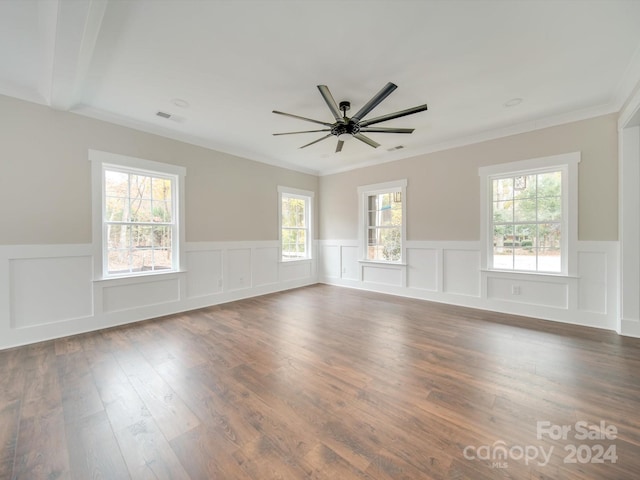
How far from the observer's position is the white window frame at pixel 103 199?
3.52 meters

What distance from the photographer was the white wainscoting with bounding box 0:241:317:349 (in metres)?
3.02

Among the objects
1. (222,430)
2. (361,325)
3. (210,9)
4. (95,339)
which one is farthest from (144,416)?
(210,9)

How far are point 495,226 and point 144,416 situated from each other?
4903 mm

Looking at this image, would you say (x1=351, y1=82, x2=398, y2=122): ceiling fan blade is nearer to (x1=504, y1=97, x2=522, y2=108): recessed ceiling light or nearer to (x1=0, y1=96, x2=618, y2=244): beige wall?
(x1=504, y1=97, x2=522, y2=108): recessed ceiling light

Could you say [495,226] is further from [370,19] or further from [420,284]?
[370,19]

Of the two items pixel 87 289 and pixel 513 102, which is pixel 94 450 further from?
pixel 513 102

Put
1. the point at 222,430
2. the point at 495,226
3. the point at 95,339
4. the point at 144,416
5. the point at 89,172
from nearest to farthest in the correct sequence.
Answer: the point at 222,430
the point at 144,416
the point at 95,339
the point at 89,172
the point at 495,226

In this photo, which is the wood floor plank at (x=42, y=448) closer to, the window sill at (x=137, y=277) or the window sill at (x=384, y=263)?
the window sill at (x=137, y=277)

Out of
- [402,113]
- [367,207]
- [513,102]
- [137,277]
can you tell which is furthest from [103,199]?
[513,102]

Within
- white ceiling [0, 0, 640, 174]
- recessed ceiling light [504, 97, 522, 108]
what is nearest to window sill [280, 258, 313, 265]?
white ceiling [0, 0, 640, 174]

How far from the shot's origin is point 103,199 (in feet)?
11.8

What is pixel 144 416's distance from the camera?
183cm

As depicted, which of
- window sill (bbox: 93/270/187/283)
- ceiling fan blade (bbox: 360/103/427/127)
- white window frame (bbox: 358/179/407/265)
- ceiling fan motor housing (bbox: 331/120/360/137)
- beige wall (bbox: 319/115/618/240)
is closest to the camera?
ceiling fan blade (bbox: 360/103/427/127)

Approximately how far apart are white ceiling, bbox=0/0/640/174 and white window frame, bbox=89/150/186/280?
0.54 m
